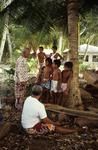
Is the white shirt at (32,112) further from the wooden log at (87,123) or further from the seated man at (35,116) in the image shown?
the wooden log at (87,123)

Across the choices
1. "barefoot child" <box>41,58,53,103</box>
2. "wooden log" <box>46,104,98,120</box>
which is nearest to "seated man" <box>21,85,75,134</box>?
"wooden log" <box>46,104,98,120</box>

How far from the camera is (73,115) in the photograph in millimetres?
11336

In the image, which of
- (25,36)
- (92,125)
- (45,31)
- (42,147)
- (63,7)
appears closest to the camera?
(42,147)

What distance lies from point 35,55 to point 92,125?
7575 millimetres

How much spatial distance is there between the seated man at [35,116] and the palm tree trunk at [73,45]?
3476 millimetres

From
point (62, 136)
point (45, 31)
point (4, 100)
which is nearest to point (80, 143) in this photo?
point (62, 136)

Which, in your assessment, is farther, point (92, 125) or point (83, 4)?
point (83, 4)

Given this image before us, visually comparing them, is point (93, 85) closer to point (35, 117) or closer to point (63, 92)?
point (63, 92)

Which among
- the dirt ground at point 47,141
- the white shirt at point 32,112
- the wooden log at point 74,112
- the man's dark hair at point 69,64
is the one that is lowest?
the dirt ground at point 47,141

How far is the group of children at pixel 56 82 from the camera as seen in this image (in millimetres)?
12759

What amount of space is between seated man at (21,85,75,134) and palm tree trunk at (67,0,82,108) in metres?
3.48

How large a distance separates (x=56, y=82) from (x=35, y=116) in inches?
148

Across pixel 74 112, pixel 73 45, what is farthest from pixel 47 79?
pixel 74 112

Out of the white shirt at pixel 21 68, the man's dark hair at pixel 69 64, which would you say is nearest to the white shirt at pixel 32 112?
the white shirt at pixel 21 68
